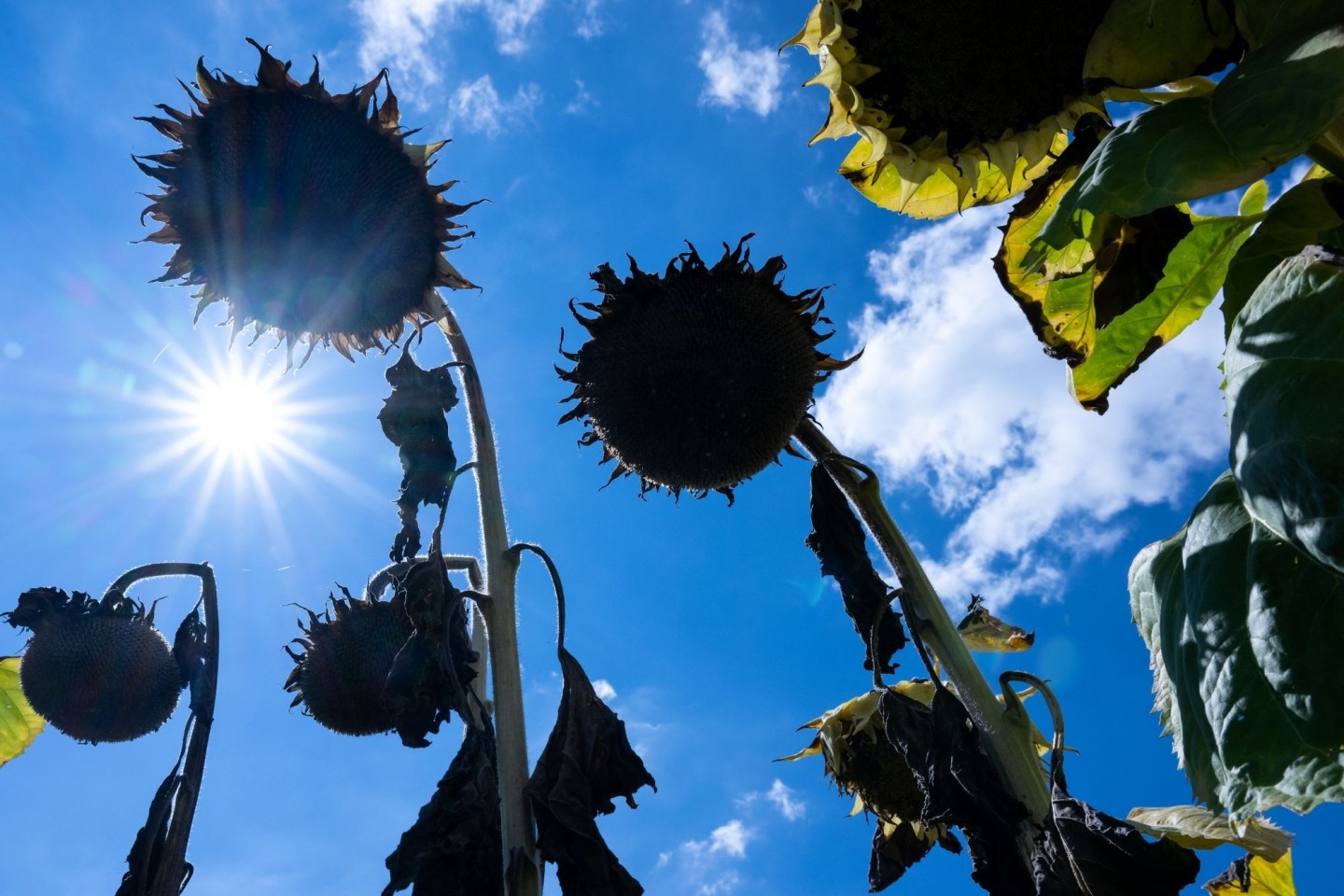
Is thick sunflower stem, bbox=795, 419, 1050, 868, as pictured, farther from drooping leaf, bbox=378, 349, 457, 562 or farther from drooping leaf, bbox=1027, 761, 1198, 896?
drooping leaf, bbox=378, 349, 457, 562

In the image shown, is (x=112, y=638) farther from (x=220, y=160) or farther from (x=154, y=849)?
(x=220, y=160)

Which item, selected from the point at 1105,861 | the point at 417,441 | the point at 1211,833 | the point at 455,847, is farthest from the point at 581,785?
the point at 1211,833

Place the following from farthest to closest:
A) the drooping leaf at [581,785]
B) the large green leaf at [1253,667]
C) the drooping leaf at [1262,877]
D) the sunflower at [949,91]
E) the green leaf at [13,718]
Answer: the green leaf at [13,718]
the drooping leaf at [581,785]
the drooping leaf at [1262,877]
the sunflower at [949,91]
the large green leaf at [1253,667]

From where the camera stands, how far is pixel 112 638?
403 cm

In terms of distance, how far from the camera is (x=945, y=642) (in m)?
2.43

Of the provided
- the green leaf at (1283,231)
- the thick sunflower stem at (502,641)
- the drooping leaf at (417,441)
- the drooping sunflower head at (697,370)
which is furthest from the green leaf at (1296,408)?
the drooping leaf at (417,441)

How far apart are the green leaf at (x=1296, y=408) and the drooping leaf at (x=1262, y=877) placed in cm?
134

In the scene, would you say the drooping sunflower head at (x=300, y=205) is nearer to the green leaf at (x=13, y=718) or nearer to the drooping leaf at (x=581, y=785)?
the drooping leaf at (x=581, y=785)

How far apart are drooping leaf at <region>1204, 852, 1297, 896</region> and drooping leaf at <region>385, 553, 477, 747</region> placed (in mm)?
1780

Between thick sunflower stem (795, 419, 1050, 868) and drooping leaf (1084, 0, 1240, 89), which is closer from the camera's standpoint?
drooping leaf (1084, 0, 1240, 89)

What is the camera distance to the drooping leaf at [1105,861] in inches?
74.5

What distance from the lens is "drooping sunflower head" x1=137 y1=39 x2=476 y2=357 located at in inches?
118

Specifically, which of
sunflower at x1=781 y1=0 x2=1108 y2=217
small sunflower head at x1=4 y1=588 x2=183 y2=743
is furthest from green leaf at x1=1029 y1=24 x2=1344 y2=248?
small sunflower head at x1=4 y1=588 x2=183 y2=743

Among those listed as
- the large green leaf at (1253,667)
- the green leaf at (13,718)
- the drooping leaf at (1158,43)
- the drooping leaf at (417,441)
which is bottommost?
the large green leaf at (1253,667)
